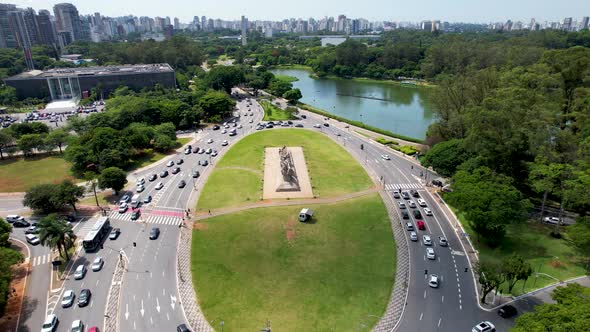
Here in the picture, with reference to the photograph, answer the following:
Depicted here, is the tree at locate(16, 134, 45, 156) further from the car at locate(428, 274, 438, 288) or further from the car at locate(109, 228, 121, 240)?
the car at locate(428, 274, 438, 288)

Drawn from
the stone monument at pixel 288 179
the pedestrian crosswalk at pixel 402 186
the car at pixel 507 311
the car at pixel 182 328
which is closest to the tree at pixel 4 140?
the stone monument at pixel 288 179

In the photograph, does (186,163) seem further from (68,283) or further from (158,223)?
(68,283)

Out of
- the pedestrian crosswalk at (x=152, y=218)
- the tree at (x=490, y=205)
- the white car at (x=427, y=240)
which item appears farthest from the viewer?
the pedestrian crosswalk at (x=152, y=218)

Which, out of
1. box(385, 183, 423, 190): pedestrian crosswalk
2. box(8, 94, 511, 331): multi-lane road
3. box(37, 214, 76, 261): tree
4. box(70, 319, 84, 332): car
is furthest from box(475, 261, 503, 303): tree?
box(37, 214, 76, 261): tree

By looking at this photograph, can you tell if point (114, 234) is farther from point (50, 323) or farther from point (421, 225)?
point (421, 225)

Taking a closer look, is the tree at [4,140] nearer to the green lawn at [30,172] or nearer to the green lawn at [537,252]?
the green lawn at [30,172]

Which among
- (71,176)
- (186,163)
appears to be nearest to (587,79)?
(186,163)
